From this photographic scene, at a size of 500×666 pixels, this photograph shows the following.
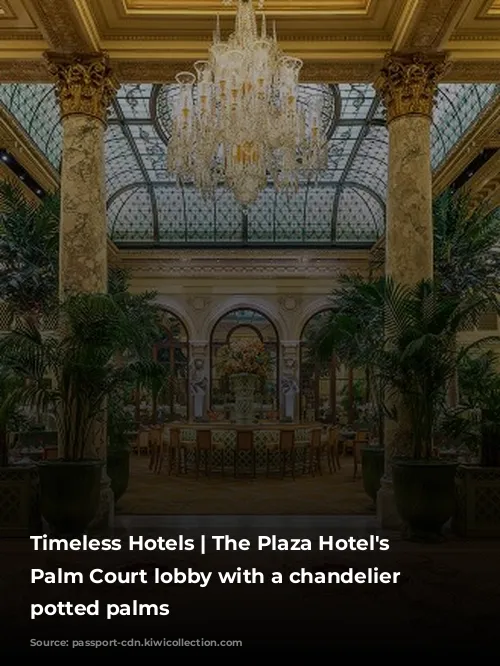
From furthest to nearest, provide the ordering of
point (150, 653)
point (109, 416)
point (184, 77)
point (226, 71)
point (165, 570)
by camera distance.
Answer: point (184, 77) → point (109, 416) → point (226, 71) → point (165, 570) → point (150, 653)

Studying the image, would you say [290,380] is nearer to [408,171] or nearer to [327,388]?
[327,388]

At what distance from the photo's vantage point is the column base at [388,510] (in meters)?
6.81

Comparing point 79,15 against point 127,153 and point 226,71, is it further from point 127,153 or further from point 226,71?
point 127,153

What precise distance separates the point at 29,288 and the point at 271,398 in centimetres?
905

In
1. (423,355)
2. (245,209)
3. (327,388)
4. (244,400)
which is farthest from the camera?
(327,388)

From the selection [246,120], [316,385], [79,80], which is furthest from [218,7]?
[316,385]

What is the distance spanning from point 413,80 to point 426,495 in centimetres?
414

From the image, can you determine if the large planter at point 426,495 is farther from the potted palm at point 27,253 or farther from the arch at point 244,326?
the arch at point 244,326

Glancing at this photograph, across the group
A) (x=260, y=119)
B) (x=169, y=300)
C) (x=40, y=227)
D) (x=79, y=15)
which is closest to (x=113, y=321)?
(x=260, y=119)

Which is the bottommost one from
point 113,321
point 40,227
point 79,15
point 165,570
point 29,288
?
point 165,570

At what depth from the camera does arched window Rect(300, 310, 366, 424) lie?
60.6ft

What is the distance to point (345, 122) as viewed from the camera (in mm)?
13656

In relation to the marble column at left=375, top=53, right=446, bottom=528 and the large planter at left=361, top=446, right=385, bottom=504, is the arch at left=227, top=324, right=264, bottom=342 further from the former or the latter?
the marble column at left=375, top=53, right=446, bottom=528

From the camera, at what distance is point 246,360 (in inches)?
484
